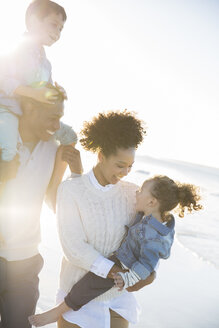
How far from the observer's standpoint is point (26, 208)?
2463 millimetres

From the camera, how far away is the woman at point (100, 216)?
2322 mm

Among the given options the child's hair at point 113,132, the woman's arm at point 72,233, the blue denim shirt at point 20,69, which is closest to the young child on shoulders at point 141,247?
the woman's arm at point 72,233

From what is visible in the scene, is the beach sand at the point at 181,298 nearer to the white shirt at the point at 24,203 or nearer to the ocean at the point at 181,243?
the ocean at the point at 181,243

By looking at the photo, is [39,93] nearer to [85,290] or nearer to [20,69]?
[20,69]

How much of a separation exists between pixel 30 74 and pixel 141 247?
136 cm

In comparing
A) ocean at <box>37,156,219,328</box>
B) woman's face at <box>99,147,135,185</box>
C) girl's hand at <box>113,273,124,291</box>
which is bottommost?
ocean at <box>37,156,219,328</box>

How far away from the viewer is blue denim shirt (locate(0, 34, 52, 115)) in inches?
96.1

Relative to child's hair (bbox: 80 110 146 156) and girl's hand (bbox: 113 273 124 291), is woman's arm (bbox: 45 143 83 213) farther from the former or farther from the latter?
girl's hand (bbox: 113 273 124 291)

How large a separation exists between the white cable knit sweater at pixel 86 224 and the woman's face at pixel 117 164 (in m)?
0.11

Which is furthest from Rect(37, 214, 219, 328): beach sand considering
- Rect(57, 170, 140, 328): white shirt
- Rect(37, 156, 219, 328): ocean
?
Rect(57, 170, 140, 328): white shirt

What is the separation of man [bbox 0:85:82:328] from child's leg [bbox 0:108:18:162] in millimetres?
104

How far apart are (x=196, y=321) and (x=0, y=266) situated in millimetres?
2714

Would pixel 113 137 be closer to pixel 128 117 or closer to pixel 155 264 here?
pixel 128 117

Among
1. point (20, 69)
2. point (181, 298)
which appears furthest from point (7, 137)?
point (181, 298)
